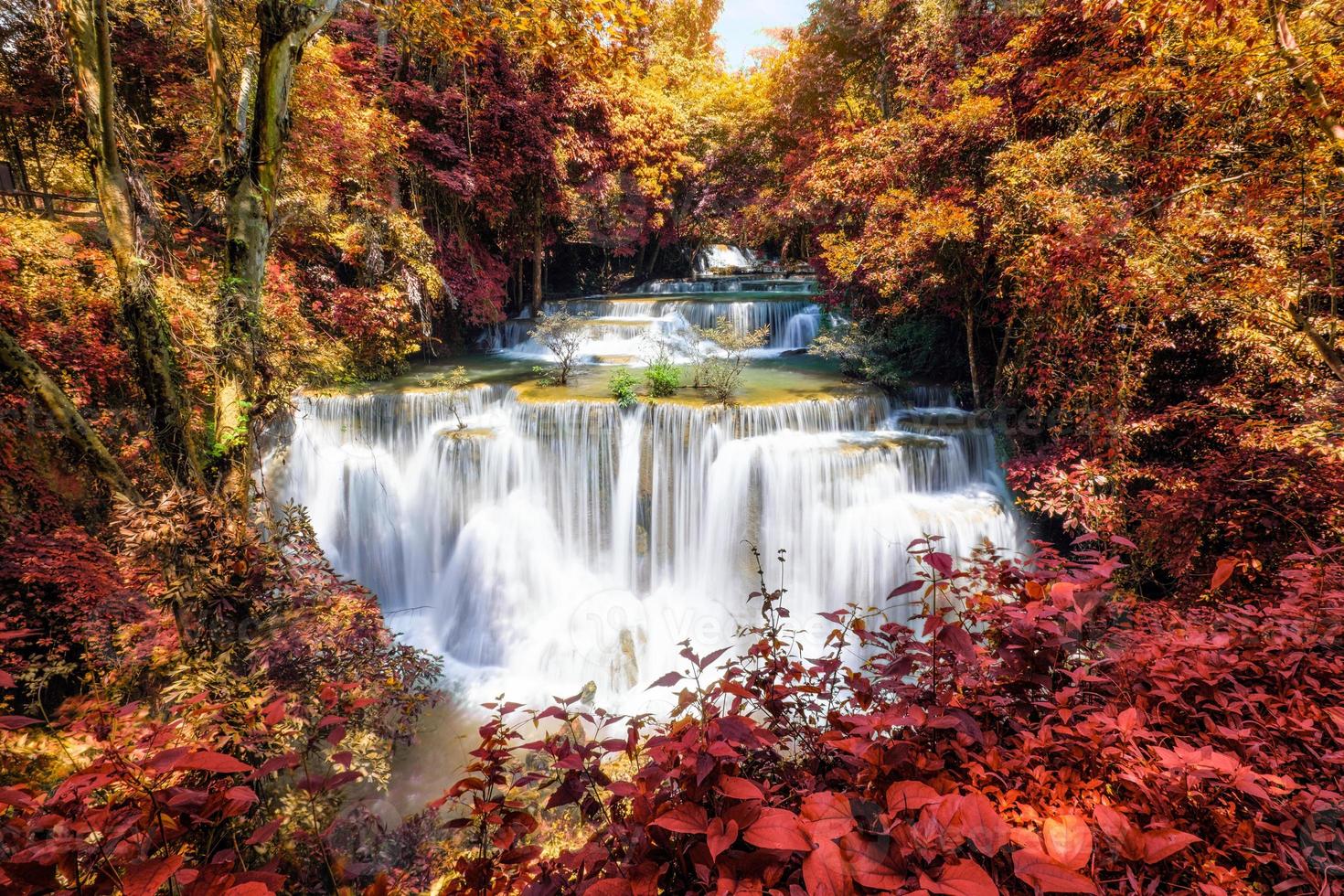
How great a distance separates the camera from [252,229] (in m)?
4.21

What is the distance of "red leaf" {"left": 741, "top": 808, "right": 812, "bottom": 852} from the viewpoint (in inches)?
39.5

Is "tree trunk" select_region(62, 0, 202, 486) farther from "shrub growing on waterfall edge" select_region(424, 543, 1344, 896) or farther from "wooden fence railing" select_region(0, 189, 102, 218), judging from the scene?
"wooden fence railing" select_region(0, 189, 102, 218)

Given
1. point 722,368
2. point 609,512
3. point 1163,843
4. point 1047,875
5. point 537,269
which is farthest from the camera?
point 537,269

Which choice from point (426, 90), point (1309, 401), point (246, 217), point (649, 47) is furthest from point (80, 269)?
point (649, 47)

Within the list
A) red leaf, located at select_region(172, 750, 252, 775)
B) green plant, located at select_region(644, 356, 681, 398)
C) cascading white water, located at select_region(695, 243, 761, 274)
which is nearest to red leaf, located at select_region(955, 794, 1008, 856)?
red leaf, located at select_region(172, 750, 252, 775)

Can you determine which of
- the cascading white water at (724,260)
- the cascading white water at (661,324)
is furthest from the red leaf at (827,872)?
the cascading white water at (724,260)

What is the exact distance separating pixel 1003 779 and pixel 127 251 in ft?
19.9

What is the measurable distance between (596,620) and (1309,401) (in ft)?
26.6

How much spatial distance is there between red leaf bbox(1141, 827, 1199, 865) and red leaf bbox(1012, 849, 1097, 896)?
0.19 m

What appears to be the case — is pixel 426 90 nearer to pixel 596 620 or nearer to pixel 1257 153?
pixel 596 620

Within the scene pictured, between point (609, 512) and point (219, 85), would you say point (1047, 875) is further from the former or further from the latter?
point (609, 512)

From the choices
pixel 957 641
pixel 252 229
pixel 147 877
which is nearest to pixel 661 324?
pixel 252 229

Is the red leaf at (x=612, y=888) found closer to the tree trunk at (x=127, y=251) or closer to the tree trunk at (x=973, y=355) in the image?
the tree trunk at (x=127, y=251)

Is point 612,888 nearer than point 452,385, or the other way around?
point 612,888
